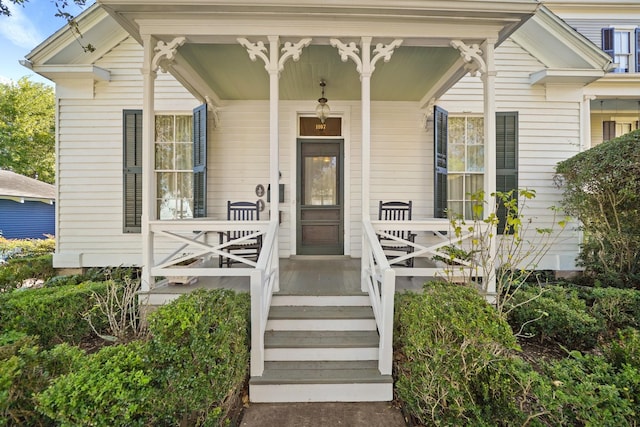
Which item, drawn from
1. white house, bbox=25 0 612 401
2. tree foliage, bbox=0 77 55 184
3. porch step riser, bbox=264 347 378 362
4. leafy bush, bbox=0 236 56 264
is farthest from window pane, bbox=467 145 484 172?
tree foliage, bbox=0 77 55 184

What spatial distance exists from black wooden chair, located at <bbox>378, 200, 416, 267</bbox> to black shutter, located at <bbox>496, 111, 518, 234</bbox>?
170cm

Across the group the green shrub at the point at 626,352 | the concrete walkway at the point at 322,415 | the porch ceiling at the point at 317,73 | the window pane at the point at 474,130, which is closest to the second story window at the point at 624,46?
the window pane at the point at 474,130

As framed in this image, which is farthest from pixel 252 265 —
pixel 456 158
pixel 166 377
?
pixel 456 158

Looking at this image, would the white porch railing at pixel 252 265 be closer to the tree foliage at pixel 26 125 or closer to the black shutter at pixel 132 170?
the black shutter at pixel 132 170

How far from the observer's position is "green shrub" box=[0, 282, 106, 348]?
9.23 feet

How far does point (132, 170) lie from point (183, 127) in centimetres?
111

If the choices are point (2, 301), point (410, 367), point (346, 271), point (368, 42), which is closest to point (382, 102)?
point (368, 42)

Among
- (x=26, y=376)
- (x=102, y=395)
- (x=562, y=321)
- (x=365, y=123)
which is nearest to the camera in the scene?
(x=102, y=395)

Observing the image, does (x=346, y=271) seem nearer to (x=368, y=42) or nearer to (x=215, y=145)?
(x=368, y=42)

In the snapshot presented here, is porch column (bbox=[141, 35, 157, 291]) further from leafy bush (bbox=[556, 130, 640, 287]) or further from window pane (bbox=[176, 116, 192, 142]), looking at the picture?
leafy bush (bbox=[556, 130, 640, 287])

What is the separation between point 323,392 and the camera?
7.89 feet

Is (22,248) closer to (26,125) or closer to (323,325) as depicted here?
(323,325)

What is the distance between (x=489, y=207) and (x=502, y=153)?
7.66ft

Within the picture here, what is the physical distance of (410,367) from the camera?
221cm
